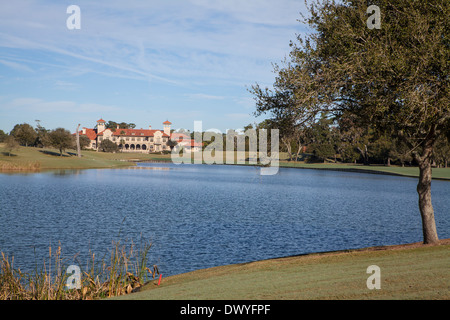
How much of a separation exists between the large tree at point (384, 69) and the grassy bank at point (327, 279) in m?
4.47

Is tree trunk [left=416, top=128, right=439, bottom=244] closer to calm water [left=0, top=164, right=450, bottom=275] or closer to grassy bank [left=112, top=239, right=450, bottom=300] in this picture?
grassy bank [left=112, top=239, right=450, bottom=300]

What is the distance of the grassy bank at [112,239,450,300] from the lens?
9805 mm

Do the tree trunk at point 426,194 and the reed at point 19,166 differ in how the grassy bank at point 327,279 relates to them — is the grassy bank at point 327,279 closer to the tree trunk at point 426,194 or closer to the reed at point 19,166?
the tree trunk at point 426,194

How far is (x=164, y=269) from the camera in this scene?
18.2 m

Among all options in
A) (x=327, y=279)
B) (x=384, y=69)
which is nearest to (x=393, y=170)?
(x=384, y=69)

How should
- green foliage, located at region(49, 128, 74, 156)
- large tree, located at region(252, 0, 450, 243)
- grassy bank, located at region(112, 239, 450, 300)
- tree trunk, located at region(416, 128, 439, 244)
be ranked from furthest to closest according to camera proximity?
green foliage, located at region(49, 128, 74, 156)
tree trunk, located at region(416, 128, 439, 244)
large tree, located at region(252, 0, 450, 243)
grassy bank, located at region(112, 239, 450, 300)

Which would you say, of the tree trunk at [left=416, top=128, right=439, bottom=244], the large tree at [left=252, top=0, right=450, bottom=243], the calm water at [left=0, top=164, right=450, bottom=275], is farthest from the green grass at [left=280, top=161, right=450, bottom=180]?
the large tree at [left=252, top=0, right=450, bottom=243]

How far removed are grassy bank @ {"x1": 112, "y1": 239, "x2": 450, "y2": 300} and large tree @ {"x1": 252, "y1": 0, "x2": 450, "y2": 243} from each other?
447 cm

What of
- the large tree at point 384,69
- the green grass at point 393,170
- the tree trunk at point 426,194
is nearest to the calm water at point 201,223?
the large tree at point 384,69

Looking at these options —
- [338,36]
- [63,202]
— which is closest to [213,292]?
[338,36]

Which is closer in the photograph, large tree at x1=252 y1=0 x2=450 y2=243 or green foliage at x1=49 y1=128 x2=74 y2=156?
large tree at x1=252 y1=0 x2=450 y2=243

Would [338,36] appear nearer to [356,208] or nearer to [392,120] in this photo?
[392,120]

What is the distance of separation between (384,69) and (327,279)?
7245mm
